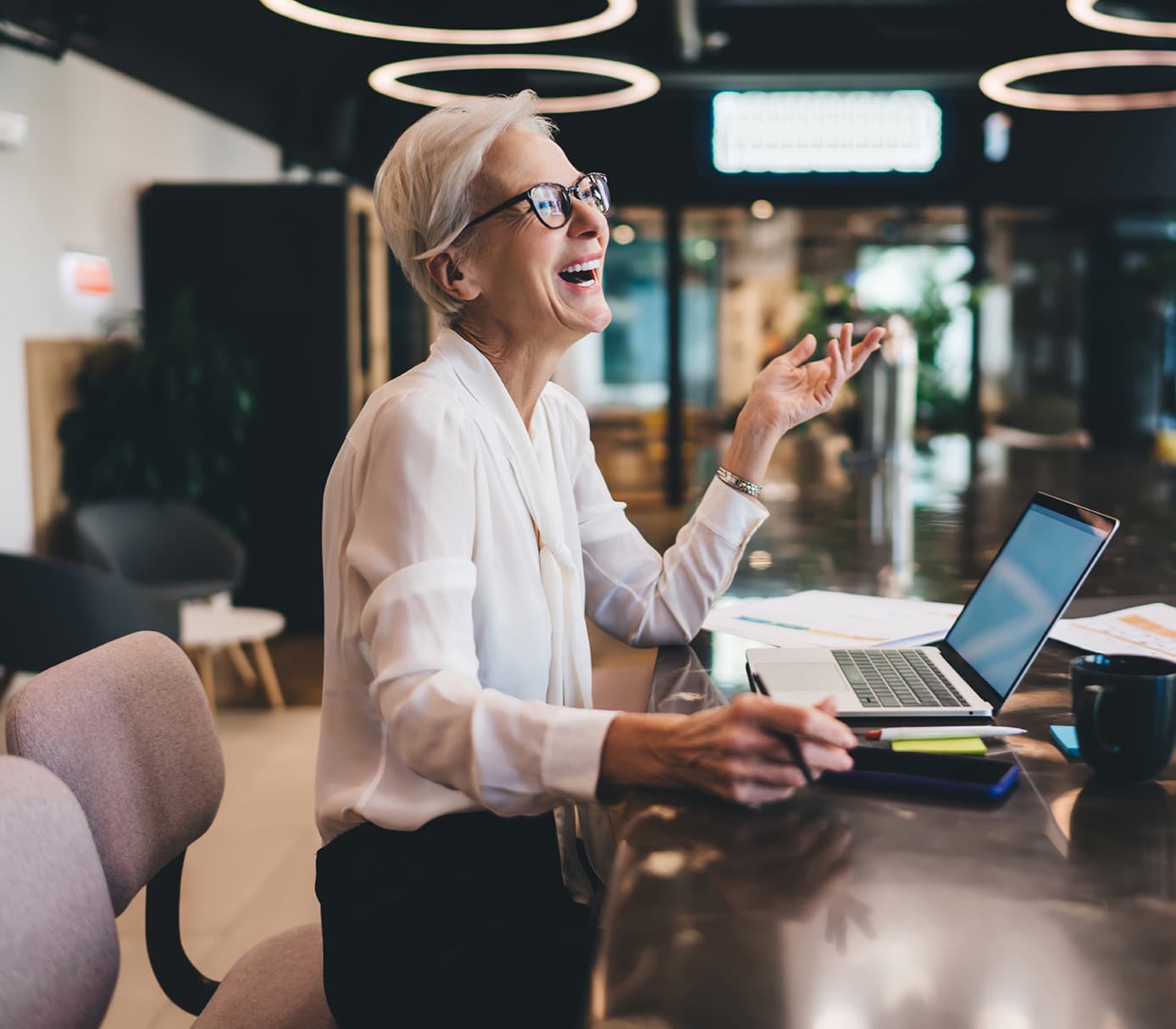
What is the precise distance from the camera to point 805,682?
1.36 meters

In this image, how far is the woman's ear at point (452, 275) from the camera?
1.42m

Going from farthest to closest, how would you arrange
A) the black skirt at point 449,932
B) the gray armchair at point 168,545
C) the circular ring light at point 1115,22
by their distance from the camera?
the gray armchair at point 168,545, the circular ring light at point 1115,22, the black skirt at point 449,932

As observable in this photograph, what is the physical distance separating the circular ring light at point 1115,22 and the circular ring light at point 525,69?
1.92 m

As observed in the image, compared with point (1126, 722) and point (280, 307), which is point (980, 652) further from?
point (280, 307)

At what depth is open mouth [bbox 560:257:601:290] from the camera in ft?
4.78

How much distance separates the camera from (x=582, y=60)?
496cm

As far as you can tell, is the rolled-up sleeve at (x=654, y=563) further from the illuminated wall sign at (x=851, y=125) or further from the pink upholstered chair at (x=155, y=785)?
the illuminated wall sign at (x=851, y=125)

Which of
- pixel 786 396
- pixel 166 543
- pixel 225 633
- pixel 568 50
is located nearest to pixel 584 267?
pixel 786 396

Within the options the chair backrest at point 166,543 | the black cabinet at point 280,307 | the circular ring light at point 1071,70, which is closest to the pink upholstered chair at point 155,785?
the chair backrest at point 166,543

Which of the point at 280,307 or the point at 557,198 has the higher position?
the point at 280,307

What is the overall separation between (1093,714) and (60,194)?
16.2 feet

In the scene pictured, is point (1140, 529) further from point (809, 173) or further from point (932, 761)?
point (809, 173)

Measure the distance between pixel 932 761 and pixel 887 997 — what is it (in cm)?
40

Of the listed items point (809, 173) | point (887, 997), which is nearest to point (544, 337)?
point (887, 997)
